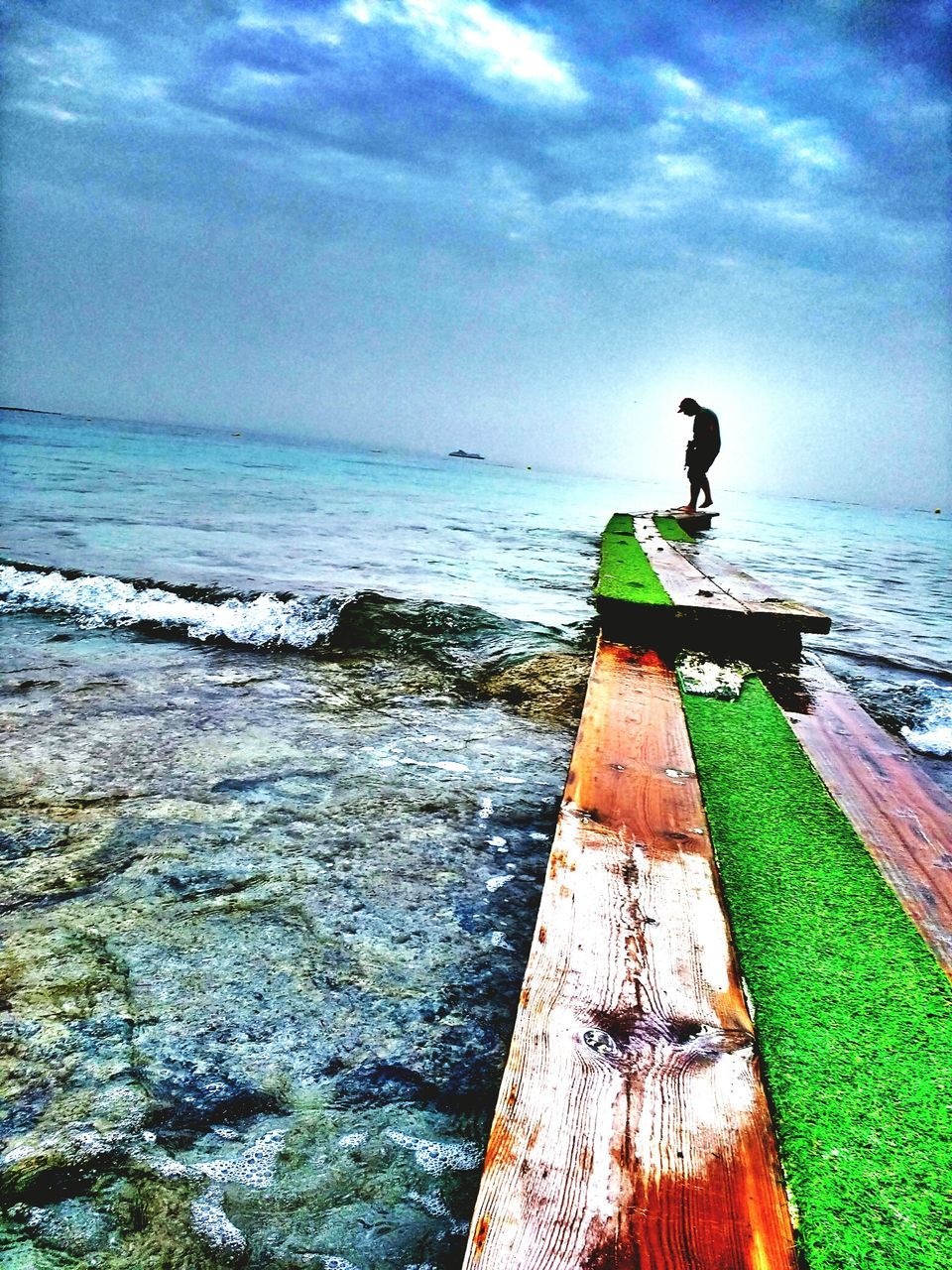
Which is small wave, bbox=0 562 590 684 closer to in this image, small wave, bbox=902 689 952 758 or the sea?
the sea

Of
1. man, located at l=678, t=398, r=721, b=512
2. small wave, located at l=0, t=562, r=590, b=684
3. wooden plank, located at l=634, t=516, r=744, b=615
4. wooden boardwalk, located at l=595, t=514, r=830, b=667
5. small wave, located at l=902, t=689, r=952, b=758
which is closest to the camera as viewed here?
small wave, located at l=902, t=689, r=952, b=758

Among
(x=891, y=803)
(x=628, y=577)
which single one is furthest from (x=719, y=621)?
(x=891, y=803)

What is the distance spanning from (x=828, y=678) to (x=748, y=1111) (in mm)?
3634

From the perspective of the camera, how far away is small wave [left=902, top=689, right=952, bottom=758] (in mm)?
3697

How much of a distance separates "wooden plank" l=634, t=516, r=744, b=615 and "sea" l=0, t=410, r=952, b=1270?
866mm

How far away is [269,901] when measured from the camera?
208cm

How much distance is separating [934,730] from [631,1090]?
12.3 ft

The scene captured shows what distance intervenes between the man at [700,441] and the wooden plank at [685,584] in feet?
26.9

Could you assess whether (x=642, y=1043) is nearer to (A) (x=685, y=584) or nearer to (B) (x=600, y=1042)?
(B) (x=600, y=1042)

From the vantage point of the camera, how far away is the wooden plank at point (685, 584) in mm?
4277

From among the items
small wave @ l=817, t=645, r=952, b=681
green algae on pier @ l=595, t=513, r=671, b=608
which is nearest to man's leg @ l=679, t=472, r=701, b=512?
green algae on pier @ l=595, t=513, r=671, b=608

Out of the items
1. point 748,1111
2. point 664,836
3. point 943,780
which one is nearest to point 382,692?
point 664,836

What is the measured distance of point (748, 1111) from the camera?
1001 millimetres

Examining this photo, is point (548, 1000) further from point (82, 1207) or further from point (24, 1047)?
point (24, 1047)
